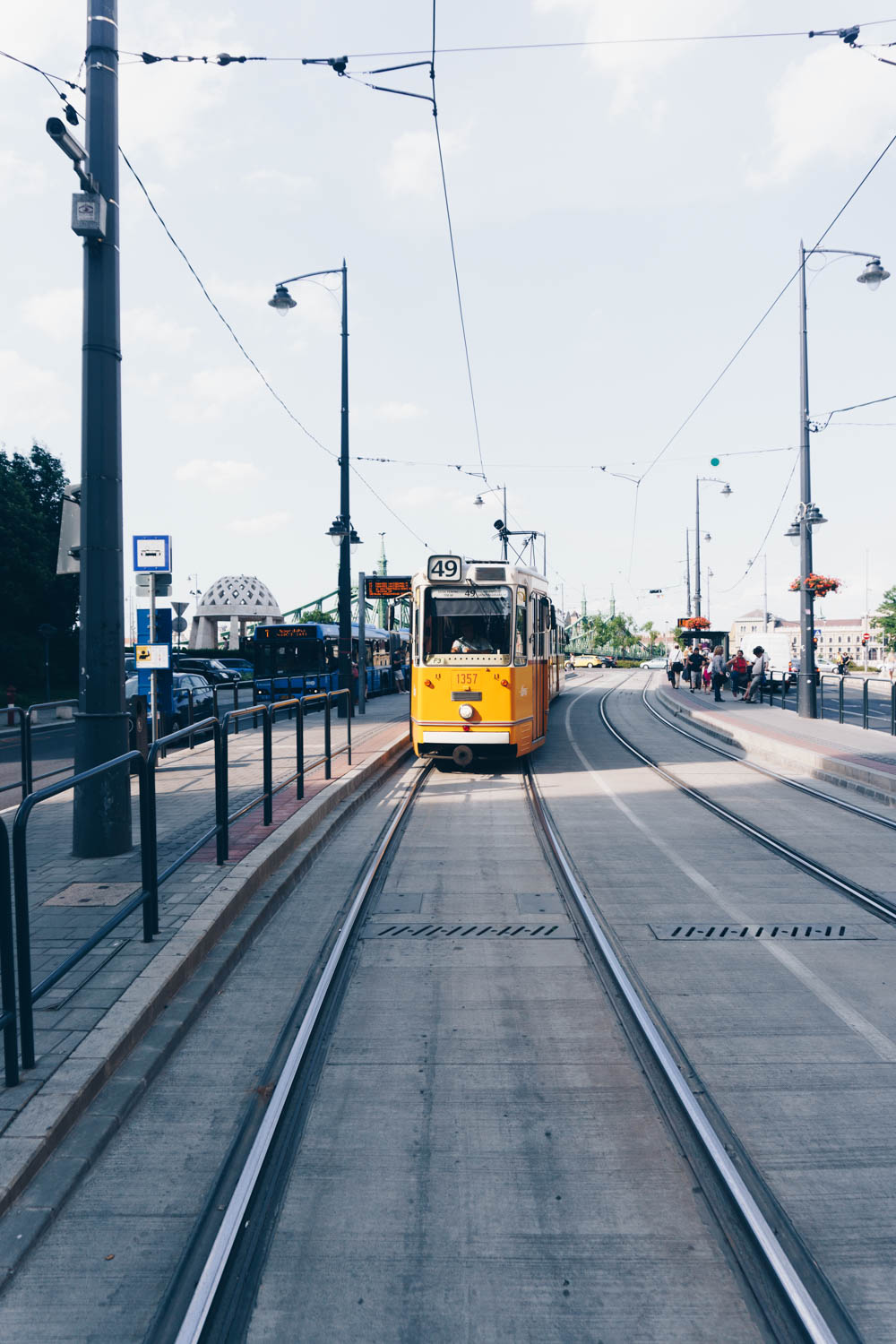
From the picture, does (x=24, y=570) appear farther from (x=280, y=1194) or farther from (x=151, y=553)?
(x=280, y=1194)

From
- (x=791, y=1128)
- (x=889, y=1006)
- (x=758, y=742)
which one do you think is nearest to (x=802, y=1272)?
(x=791, y=1128)

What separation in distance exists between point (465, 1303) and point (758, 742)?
15501 millimetres

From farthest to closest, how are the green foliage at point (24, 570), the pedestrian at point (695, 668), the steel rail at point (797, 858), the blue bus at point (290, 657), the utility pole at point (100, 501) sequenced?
the green foliage at point (24, 570), the pedestrian at point (695, 668), the blue bus at point (290, 657), the utility pole at point (100, 501), the steel rail at point (797, 858)

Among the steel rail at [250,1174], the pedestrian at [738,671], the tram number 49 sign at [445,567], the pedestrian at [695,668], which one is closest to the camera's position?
the steel rail at [250,1174]

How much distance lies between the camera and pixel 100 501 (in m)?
7.28

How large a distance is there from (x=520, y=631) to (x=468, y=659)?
0.95 m

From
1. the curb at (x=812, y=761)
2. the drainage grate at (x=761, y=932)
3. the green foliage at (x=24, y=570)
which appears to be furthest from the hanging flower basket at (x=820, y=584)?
the green foliage at (x=24, y=570)

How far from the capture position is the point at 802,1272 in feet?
Answer: 9.78

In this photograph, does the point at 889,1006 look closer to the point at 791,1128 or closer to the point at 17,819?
the point at 791,1128

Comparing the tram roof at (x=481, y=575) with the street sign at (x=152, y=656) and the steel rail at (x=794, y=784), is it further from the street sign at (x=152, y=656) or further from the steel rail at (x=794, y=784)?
the steel rail at (x=794, y=784)

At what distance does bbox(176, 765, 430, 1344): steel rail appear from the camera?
9.11 ft

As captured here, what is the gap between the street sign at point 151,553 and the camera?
1301cm

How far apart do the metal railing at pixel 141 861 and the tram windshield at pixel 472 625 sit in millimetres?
4017

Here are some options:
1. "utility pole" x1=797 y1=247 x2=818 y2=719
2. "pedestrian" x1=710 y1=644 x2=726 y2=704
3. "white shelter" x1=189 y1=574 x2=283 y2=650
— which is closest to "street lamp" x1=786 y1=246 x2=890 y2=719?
"utility pole" x1=797 y1=247 x2=818 y2=719
